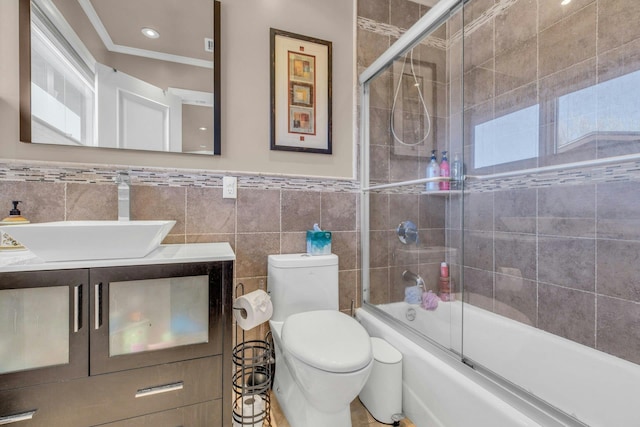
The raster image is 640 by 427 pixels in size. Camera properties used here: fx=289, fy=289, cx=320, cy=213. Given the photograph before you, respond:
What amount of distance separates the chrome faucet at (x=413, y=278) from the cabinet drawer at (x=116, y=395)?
1.16 m

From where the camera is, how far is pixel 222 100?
1.63m

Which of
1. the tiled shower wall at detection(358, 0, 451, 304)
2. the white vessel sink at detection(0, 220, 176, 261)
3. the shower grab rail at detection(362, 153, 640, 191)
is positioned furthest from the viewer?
the tiled shower wall at detection(358, 0, 451, 304)

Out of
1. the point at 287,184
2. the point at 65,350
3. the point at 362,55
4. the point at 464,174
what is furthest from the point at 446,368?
the point at 362,55

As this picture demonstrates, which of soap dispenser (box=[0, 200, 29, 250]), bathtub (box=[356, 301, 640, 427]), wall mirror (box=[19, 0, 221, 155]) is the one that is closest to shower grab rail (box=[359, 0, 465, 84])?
wall mirror (box=[19, 0, 221, 155])

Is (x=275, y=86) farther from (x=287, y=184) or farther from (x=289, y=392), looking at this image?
(x=289, y=392)

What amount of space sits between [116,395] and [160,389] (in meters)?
0.14

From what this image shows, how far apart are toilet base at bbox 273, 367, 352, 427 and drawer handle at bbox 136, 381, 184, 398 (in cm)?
51

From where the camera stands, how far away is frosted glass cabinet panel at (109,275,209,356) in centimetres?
109

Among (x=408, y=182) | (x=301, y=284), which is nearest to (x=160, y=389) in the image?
(x=301, y=284)

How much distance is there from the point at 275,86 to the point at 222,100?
322 millimetres

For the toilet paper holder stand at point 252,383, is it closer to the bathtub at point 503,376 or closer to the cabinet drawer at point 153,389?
the cabinet drawer at point 153,389

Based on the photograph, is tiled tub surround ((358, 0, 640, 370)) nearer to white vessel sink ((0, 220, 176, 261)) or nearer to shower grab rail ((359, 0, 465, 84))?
shower grab rail ((359, 0, 465, 84))

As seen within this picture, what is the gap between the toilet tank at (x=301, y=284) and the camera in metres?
1.56

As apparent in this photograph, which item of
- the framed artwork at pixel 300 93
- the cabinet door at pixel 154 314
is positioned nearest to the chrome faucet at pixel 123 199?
the cabinet door at pixel 154 314
